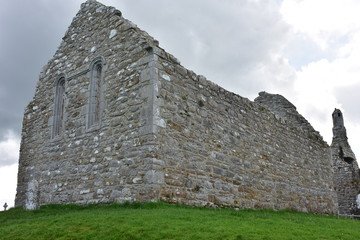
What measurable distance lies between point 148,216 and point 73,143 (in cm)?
552

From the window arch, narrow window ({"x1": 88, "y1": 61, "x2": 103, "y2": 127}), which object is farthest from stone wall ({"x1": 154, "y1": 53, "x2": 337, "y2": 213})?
the window arch

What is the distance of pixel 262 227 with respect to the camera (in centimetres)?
812

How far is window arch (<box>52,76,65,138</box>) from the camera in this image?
556 inches

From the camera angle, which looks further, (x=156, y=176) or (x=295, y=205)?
(x=295, y=205)

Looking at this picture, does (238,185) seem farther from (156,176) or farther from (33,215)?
(33,215)

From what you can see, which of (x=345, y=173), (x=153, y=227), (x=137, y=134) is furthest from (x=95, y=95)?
(x=345, y=173)

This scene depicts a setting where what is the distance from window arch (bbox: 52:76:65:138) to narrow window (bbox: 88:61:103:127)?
5.87ft

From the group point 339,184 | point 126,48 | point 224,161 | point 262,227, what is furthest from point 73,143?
point 339,184

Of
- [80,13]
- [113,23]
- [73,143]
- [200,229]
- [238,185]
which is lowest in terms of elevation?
[200,229]

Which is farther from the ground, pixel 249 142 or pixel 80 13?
pixel 80 13

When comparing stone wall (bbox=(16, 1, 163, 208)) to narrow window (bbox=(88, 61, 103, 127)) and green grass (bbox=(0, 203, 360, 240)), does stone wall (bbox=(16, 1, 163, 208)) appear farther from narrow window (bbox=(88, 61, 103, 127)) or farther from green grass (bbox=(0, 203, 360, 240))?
green grass (bbox=(0, 203, 360, 240))

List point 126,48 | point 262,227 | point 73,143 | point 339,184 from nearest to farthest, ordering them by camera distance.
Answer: point 262,227 < point 126,48 < point 73,143 < point 339,184

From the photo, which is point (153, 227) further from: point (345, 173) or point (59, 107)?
point (345, 173)

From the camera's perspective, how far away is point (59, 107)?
1441 centimetres
